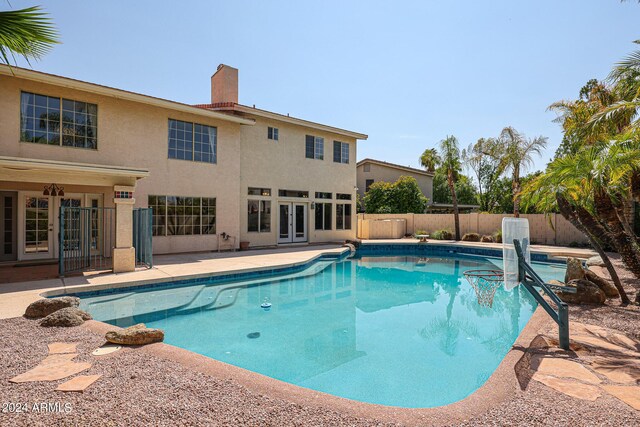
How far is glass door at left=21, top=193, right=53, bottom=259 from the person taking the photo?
39.6 ft

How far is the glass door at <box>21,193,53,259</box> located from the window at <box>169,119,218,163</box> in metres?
4.60

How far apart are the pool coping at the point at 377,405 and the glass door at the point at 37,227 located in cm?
1053

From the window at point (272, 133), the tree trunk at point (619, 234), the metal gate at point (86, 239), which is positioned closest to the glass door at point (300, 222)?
the window at point (272, 133)

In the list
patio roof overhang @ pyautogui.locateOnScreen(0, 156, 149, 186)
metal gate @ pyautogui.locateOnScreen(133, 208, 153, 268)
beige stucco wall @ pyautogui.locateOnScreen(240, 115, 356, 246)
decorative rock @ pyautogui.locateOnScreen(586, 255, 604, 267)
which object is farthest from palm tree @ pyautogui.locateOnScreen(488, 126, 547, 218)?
patio roof overhang @ pyautogui.locateOnScreen(0, 156, 149, 186)

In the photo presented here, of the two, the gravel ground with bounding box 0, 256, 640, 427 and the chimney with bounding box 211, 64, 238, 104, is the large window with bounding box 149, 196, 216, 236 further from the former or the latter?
the gravel ground with bounding box 0, 256, 640, 427

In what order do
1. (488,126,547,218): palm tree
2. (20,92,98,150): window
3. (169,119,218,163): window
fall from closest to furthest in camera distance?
(20,92,98,150): window < (169,119,218,163): window < (488,126,547,218): palm tree

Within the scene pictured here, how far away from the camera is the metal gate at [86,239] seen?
11459 mm

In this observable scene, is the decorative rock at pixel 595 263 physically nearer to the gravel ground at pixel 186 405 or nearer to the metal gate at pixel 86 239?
the gravel ground at pixel 186 405

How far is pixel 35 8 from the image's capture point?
4.46m

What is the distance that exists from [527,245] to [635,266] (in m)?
3.40

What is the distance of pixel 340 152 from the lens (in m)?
21.5

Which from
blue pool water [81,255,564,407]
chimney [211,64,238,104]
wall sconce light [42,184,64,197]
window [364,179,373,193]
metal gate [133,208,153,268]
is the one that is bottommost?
blue pool water [81,255,564,407]

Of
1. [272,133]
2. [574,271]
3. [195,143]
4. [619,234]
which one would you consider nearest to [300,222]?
[272,133]

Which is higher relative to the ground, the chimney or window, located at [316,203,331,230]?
the chimney
